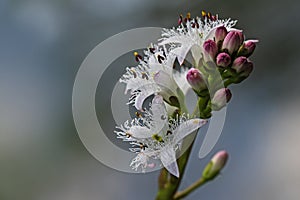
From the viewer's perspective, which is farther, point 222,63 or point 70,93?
point 70,93

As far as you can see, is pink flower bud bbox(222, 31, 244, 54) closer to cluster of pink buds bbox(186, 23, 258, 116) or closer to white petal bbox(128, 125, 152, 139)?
cluster of pink buds bbox(186, 23, 258, 116)

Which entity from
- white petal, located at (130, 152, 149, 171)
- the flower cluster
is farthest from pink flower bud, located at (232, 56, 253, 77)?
white petal, located at (130, 152, 149, 171)

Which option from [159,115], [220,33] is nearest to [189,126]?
[159,115]

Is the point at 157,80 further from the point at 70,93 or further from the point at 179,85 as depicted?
the point at 70,93

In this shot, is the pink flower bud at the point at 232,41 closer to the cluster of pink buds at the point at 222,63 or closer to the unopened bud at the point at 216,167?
the cluster of pink buds at the point at 222,63

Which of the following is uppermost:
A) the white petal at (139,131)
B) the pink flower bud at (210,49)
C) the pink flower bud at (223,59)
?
the pink flower bud at (210,49)

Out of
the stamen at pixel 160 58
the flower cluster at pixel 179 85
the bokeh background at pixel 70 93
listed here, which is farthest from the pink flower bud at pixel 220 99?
the bokeh background at pixel 70 93
